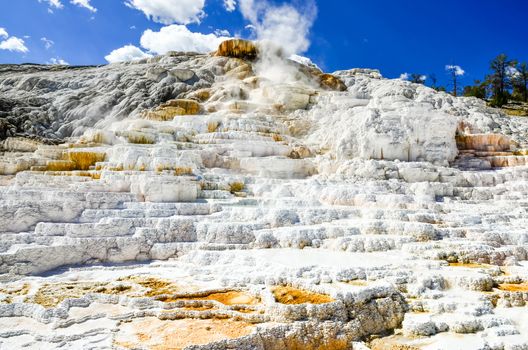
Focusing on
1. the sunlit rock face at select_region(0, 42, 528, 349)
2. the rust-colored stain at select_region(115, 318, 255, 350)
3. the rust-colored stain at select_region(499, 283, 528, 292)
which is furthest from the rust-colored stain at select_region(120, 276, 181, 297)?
the rust-colored stain at select_region(499, 283, 528, 292)

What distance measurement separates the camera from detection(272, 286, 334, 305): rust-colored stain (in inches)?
252

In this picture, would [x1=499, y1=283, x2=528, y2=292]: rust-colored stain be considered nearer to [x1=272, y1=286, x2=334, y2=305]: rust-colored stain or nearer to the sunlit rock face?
the sunlit rock face

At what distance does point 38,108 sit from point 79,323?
22.5 meters

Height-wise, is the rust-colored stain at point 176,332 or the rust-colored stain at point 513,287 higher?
the rust-colored stain at point 513,287

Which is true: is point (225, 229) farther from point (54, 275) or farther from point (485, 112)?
point (485, 112)

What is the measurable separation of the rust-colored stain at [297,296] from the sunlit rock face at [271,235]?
4cm

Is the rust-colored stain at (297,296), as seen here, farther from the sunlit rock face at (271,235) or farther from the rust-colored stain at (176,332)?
the rust-colored stain at (176,332)

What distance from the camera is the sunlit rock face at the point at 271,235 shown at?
5.98 m

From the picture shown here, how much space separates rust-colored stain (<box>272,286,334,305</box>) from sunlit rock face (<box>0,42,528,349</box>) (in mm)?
36

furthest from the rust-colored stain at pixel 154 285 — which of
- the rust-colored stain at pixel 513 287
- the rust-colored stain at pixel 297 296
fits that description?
the rust-colored stain at pixel 513 287

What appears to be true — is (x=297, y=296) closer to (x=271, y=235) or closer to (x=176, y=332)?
(x=176, y=332)

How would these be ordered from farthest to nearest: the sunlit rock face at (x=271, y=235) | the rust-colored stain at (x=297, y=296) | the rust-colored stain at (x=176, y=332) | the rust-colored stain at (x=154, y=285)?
the rust-colored stain at (x=154, y=285) < the rust-colored stain at (x=297, y=296) < the sunlit rock face at (x=271, y=235) < the rust-colored stain at (x=176, y=332)

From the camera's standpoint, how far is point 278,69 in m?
29.9

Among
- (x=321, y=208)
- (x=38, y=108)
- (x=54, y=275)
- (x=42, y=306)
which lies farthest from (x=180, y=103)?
(x=42, y=306)
